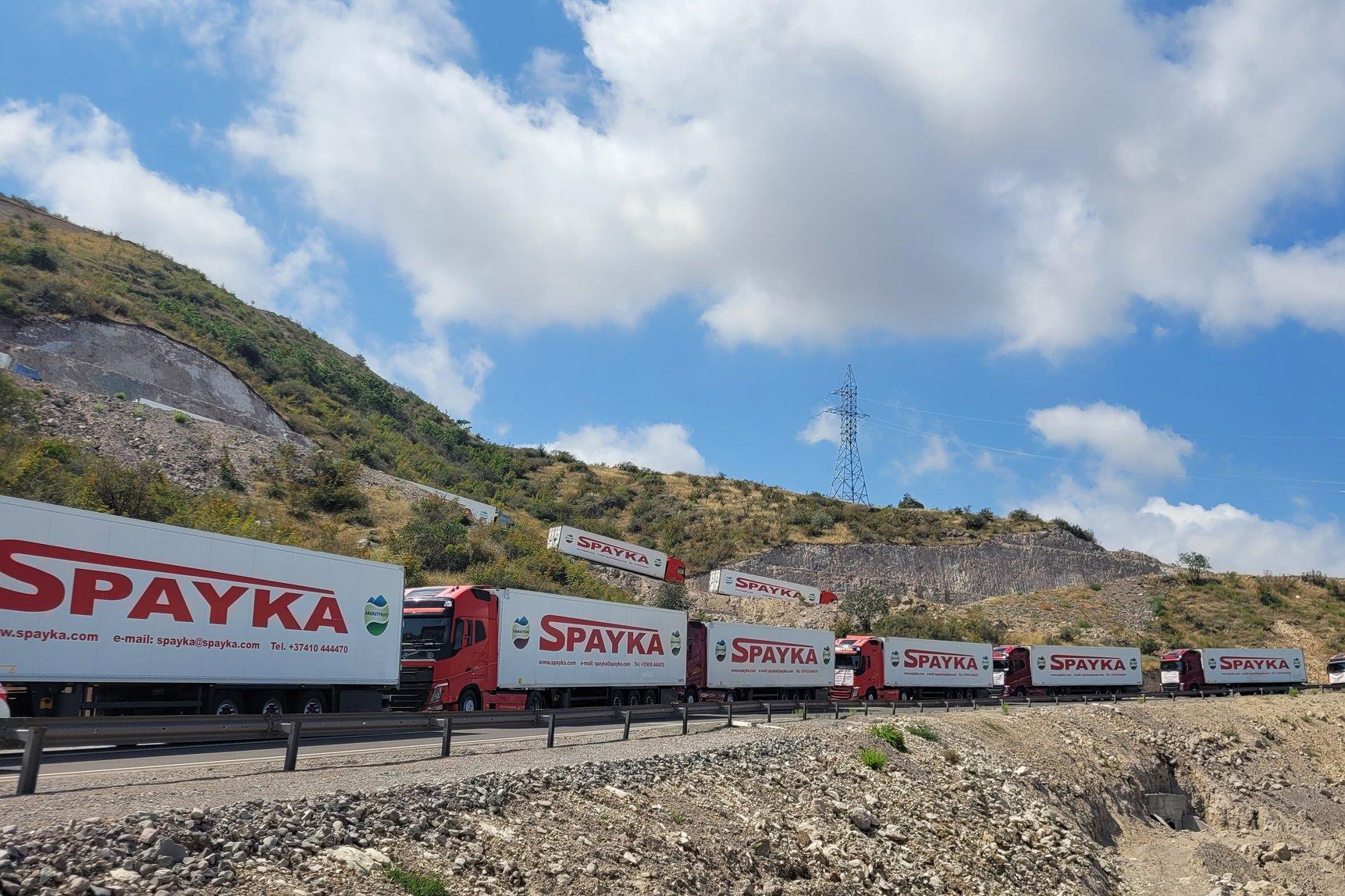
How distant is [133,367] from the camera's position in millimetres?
58875

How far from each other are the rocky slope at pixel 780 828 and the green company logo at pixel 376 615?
312 inches

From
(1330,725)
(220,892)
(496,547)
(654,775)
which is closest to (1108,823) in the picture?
(654,775)

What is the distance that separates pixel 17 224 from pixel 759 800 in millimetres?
89005

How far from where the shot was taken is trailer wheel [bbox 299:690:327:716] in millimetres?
21766

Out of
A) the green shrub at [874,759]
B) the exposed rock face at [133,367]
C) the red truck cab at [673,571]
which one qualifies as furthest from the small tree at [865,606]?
the green shrub at [874,759]

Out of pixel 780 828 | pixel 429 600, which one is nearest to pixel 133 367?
pixel 429 600

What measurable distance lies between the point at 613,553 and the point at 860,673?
26855 millimetres

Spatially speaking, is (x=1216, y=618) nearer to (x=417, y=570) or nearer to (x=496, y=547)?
(x=496, y=547)

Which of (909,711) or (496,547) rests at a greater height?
(496,547)

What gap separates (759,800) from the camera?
16.0m

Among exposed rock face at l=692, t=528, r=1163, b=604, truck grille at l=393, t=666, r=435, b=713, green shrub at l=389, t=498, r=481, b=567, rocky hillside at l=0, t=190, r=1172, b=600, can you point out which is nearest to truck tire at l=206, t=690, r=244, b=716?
truck grille at l=393, t=666, r=435, b=713

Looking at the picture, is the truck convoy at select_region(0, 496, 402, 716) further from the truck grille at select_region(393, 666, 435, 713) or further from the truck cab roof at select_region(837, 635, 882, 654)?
the truck cab roof at select_region(837, 635, 882, 654)

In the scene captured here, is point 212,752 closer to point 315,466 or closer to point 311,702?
point 311,702

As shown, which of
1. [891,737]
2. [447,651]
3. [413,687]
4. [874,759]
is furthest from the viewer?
[447,651]
